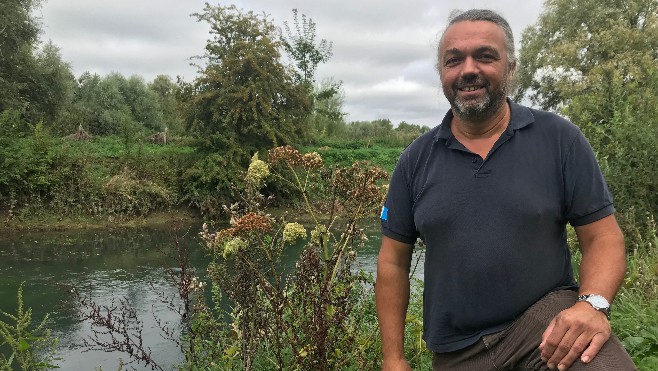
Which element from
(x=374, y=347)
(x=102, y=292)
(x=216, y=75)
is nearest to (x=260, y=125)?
(x=216, y=75)

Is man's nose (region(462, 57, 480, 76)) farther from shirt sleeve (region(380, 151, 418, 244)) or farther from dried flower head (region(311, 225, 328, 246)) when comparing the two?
dried flower head (region(311, 225, 328, 246))

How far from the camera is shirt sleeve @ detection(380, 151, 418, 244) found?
198cm

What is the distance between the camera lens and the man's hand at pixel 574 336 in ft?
4.78

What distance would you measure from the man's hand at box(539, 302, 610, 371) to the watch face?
3 cm

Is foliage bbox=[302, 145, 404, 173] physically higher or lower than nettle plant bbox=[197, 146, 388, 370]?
higher

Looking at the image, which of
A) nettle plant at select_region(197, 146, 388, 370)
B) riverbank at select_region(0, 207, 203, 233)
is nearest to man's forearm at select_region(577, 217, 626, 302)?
nettle plant at select_region(197, 146, 388, 370)

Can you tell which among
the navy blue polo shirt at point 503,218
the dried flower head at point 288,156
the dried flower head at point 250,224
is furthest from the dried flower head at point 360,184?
the navy blue polo shirt at point 503,218

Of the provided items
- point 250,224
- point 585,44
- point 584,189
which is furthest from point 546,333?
point 585,44

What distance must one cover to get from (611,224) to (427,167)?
598mm

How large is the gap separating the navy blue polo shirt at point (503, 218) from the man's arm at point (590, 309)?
0.06 meters

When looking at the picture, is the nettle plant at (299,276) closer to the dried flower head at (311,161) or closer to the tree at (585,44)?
the dried flower head at (311,161)

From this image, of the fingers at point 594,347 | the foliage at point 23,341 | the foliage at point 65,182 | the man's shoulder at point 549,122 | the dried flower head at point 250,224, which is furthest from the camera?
the foliage at point 65,182

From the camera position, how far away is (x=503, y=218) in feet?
5.46

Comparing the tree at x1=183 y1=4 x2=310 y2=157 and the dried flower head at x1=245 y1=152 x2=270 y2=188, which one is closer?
the dried flower head at x1=245 y1=152 x2=270 y2=188
